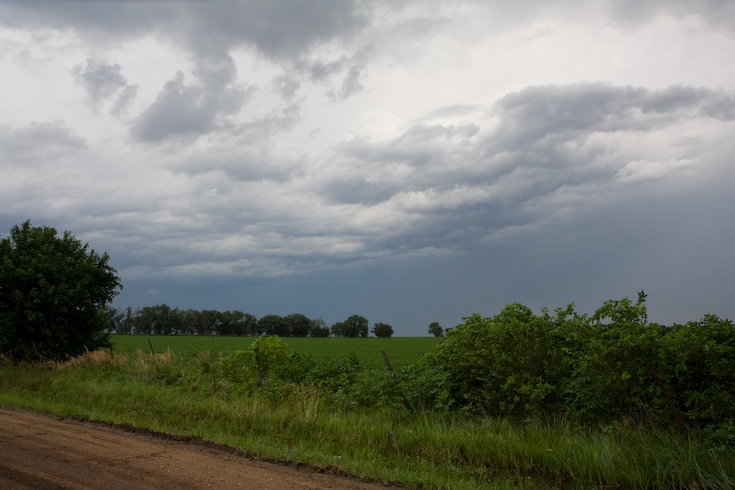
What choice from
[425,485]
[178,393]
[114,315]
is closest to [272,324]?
[114,315]

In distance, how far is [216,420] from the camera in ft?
31.9

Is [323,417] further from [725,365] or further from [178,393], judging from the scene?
[725,365]

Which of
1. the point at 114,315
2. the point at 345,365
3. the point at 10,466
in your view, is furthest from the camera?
the point at 114,315

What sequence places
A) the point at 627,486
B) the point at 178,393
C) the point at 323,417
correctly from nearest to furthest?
the point at 627,486 → the point at 323,417 → the point at 178,393

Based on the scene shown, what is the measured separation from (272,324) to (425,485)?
110910 millimetres

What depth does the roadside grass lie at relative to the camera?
598cm

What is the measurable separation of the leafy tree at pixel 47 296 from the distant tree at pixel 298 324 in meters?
96.4

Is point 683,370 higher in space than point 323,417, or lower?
higher

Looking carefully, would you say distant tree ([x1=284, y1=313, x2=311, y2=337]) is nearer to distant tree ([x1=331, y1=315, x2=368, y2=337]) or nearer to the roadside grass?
distant tree ([x1=331, y1=315, x2=368, y2=337])

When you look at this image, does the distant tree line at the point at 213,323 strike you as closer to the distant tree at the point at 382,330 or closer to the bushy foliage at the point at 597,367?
the distant tree at the point at 382,330

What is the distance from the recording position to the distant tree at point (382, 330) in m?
119

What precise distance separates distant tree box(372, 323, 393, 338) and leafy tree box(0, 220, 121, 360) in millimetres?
100781

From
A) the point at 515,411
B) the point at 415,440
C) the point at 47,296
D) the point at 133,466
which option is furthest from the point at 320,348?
the point at 133,466

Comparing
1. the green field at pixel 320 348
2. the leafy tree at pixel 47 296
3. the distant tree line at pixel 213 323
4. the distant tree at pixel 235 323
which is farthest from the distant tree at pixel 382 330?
the leafy tree at pixel 47 296
